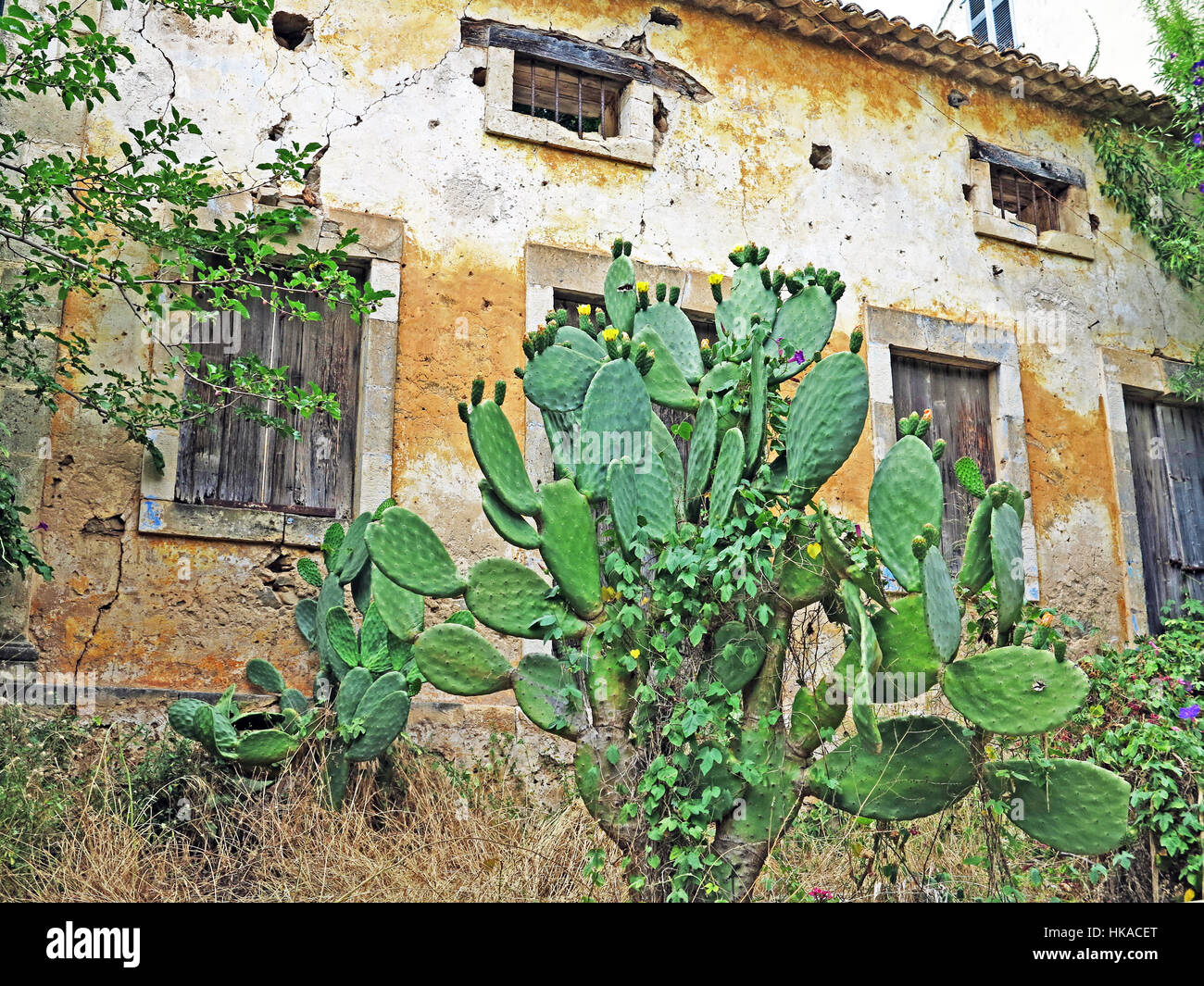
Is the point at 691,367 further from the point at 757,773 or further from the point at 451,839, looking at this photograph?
the point at 451,839

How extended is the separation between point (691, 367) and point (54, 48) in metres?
3.69

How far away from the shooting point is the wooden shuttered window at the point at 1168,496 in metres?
7.33

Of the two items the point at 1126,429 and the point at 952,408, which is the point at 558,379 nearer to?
the point at 952,408

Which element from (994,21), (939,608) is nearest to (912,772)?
(939,608)

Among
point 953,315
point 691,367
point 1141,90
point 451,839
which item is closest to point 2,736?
point 451,839

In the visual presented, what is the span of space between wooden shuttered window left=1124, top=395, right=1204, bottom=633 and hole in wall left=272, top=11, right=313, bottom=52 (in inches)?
217

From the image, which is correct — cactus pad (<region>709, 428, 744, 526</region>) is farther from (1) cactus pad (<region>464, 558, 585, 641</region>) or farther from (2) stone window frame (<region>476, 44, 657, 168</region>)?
(2) stone window frame (<region>476, 44, 657, 168</region>)

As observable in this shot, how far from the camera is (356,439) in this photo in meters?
5.62

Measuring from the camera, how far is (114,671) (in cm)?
490

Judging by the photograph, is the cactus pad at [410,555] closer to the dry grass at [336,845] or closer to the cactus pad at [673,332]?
the cactus pad at [673,332]

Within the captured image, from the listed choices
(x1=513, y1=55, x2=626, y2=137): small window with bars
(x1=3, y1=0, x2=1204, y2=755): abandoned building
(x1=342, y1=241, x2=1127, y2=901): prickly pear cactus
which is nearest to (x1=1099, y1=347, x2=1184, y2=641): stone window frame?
(x1=3, y1=0, x2=1204, y2=755): abandoned building

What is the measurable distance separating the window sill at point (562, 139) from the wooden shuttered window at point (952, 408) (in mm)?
1962

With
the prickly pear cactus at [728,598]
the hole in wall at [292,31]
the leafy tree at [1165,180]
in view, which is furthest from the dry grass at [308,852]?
the leafy tree at [1165,180]

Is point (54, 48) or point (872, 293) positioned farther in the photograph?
point (872, 293)
